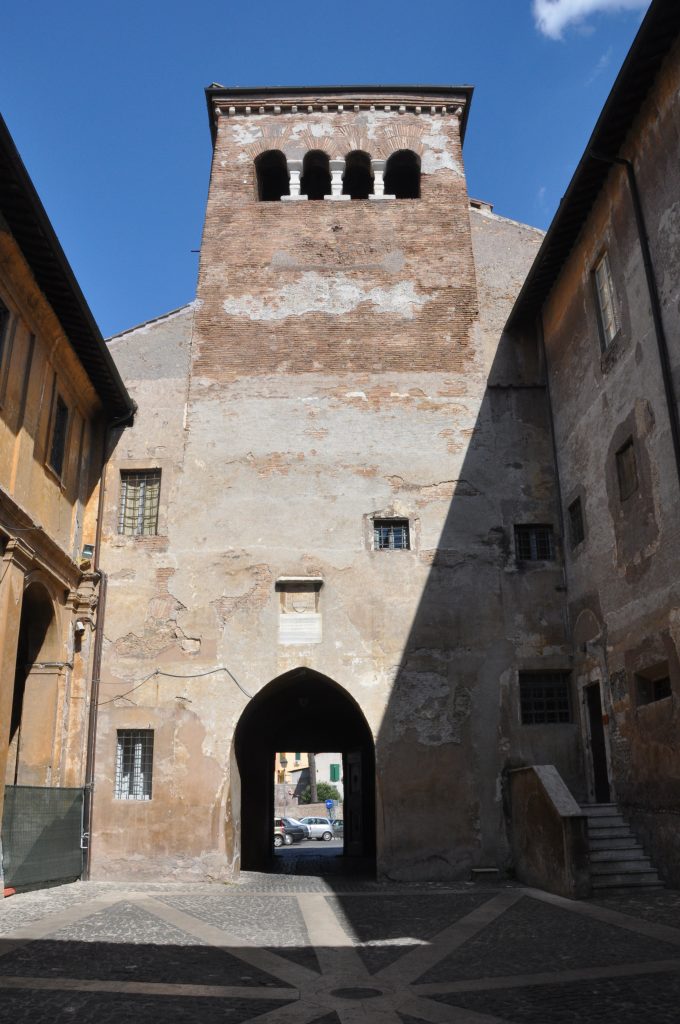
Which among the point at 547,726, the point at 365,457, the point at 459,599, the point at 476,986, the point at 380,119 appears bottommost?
the point at 476,986

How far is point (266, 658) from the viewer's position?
14.5m

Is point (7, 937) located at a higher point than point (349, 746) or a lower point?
lower

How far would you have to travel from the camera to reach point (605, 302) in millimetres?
13555

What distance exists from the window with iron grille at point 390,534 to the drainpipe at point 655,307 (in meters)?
5.49

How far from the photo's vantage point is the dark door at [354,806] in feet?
62.7

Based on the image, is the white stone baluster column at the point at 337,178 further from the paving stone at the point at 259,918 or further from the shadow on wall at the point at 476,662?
the paving stone at the point at 259,918

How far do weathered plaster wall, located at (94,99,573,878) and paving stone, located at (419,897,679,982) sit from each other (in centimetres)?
468

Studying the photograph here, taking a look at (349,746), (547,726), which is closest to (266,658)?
(547,726)

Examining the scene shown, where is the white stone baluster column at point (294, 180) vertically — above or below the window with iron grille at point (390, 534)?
above

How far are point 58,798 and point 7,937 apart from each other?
4.55 m

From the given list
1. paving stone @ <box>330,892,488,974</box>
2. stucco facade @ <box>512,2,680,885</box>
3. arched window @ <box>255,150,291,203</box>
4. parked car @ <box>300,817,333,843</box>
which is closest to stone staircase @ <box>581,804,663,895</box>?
stucco facade @ <box>512,2,680,885</box>

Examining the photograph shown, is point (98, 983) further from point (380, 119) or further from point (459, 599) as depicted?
point (380, 119)

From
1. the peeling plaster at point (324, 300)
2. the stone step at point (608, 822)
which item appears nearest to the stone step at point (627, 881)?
the stone step at point (608, 822)

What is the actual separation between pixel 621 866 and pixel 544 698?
12.0 ft
